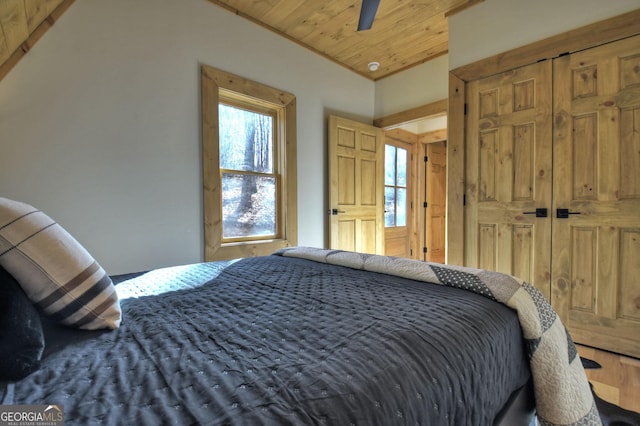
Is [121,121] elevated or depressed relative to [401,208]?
elevated

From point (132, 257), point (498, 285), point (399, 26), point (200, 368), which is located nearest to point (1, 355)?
point (200, 368)

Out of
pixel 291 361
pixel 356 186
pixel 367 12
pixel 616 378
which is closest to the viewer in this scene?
pixel 291 361

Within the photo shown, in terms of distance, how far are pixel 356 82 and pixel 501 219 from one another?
2507 millimetres

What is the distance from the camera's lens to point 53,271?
71 cm

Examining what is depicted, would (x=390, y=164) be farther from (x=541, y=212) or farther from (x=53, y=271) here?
(x=53, y=271)

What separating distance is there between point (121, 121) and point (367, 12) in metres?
1.86

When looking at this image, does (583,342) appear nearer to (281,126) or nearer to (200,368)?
(200,368)

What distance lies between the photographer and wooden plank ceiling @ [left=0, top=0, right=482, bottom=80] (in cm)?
265

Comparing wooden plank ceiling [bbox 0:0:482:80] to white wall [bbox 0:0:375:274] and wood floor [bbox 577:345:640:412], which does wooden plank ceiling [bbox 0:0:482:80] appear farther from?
wood floor [bbox 577:345:640:412]

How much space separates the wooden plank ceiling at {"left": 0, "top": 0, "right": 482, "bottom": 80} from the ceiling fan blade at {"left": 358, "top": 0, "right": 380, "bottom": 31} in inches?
34.9

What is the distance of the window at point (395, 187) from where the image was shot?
15.4ft

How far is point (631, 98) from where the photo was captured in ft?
6.54

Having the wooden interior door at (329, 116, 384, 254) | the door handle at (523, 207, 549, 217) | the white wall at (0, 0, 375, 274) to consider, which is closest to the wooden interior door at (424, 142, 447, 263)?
the wooden interior door at (329, 116, 384, 254)

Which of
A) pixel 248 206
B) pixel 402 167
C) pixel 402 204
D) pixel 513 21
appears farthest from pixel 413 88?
pixel 248 206
